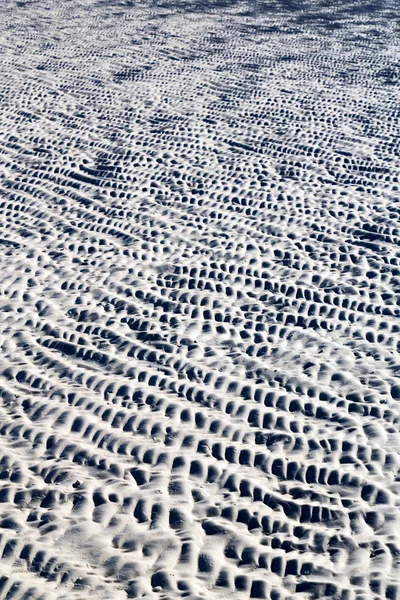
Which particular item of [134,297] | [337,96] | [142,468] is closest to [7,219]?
[134,297]

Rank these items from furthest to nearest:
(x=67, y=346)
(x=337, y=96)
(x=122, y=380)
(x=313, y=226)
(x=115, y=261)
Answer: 1. (x=337, y=96)
2. (x=313, y=226)
3. (x=115, y=261)
4. (x=67, y=346)
5. (x=122, y=380)

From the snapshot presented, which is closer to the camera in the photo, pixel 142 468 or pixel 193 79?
pixel 142 468

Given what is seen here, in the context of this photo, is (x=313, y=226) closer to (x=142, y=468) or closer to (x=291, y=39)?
(x=142, y=468)

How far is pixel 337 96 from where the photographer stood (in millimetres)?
4953

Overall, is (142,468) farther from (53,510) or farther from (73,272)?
(73,272)

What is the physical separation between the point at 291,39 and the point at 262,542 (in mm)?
5312

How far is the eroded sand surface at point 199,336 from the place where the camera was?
181cm

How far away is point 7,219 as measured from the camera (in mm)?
3422

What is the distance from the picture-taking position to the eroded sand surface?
71.2 inches

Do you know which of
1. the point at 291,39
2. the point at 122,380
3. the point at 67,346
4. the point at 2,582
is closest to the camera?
the point at 2,582

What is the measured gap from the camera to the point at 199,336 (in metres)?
2.64

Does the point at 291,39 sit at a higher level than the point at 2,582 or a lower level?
higher

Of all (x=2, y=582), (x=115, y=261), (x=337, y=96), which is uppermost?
(x=337, y=96)

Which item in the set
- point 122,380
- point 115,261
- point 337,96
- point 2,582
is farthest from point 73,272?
point 337,96
